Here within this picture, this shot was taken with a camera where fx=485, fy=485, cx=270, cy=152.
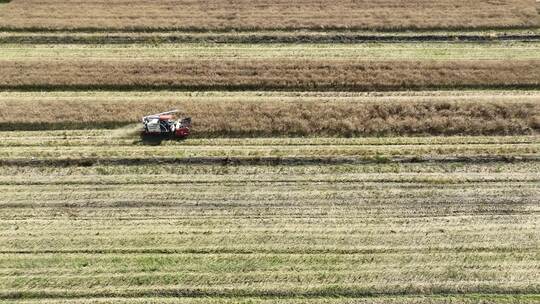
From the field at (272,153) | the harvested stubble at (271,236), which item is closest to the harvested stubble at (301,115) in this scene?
the field at (272,153)

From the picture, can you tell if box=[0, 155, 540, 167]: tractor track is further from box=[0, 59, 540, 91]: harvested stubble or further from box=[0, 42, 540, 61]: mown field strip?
box=[0, 42, 540, 61]: mown field strip

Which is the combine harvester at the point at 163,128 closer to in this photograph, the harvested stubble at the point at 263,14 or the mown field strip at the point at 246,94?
the mown field strip at the point at 246,94

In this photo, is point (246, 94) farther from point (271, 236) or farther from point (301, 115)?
point (271, 236)

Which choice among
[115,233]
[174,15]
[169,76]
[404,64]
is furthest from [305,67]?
[115,233]

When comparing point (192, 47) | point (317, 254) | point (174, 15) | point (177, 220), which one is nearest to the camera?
point (317, 254)

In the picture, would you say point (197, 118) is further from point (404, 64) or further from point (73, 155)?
point (404, 64)

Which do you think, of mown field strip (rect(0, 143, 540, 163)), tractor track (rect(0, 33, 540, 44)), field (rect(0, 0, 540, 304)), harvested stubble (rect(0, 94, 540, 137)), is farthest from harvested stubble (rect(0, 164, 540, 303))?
tractor track (rect(0, 33, 540, 44))
